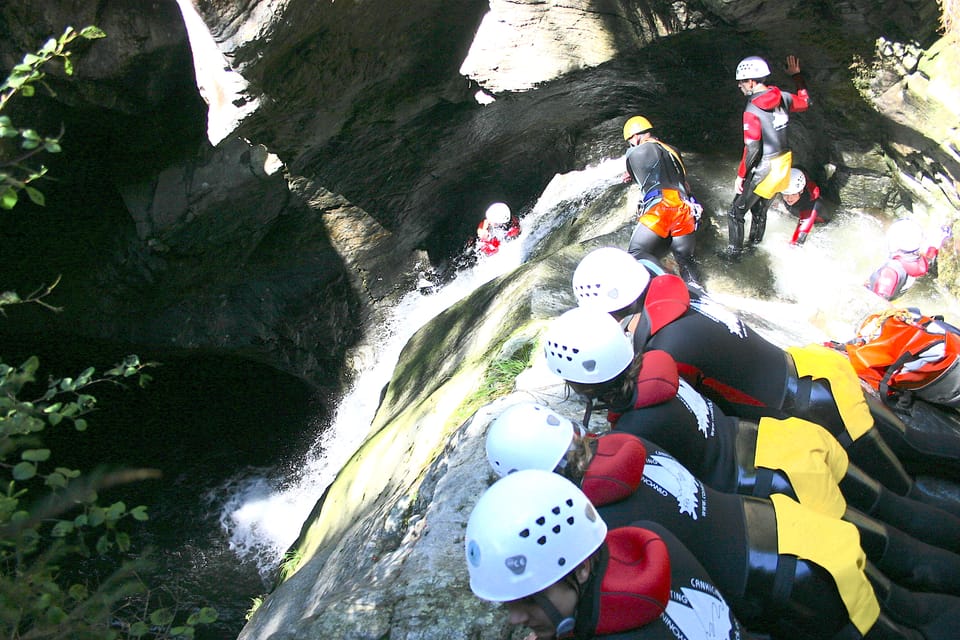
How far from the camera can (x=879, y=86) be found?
23.1ft

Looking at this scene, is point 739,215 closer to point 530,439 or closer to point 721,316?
point 721,316

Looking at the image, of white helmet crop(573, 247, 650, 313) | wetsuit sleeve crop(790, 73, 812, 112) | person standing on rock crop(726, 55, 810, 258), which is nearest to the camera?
white helmet crop(573, 247, 650, 313)

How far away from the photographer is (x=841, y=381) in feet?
10.5

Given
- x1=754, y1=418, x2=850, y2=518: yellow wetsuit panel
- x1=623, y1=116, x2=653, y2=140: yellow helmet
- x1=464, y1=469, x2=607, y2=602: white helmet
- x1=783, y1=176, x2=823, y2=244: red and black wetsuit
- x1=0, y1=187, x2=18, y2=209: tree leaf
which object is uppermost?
x1=0, y1=187, x2=18, y2=209: tree leaf

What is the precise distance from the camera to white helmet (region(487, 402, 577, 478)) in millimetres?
2352

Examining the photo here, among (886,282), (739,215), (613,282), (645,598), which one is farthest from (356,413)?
(645,598)

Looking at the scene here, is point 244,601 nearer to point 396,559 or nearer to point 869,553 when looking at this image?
point 396,559

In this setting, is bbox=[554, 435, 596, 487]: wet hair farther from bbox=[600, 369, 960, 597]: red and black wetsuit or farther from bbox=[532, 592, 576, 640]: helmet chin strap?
bbox=[532, 592, 576, 640]: helmet chin strap

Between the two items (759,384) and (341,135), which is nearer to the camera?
(759,384)

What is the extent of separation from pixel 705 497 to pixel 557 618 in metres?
0.84

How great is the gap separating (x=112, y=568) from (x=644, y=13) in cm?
916

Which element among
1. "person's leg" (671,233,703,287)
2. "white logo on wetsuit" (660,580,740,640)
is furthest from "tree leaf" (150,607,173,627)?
"person's leg" (671,233,703,287)

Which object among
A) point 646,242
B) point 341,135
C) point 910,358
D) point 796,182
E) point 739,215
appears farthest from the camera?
point 341,135

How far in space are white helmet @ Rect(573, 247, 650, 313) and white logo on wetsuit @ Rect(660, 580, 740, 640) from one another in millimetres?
1847
